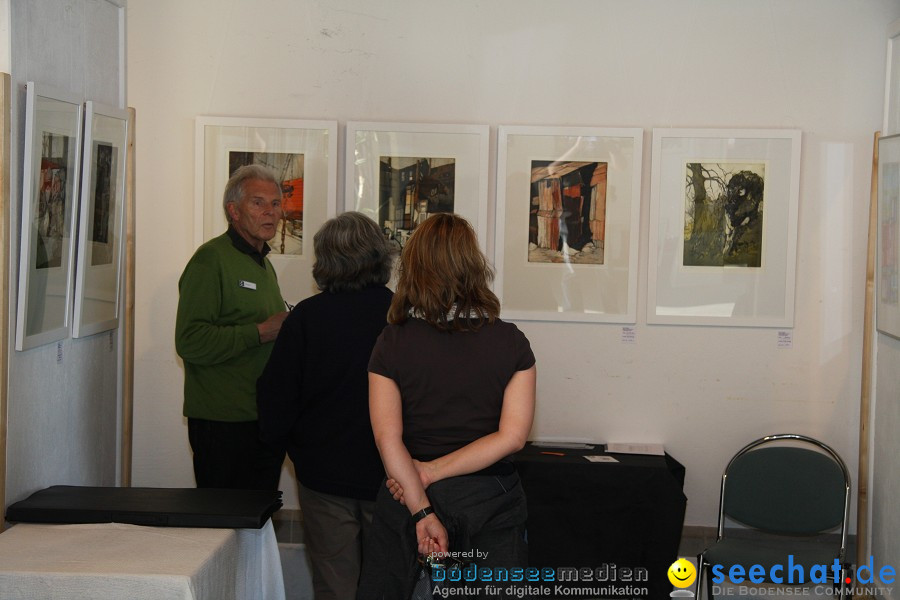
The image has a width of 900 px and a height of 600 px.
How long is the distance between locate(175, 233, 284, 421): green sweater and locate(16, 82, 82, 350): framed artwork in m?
0.44

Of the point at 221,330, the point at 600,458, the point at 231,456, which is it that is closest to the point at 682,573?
the point at 600,458

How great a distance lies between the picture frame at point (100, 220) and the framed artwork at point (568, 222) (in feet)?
5.89

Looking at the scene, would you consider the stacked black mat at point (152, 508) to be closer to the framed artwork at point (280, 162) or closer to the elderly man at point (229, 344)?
the elderly man at point (229, 344)

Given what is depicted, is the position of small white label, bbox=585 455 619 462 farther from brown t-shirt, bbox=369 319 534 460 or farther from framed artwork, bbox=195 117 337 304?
brown t-shirt, bbox=369 319 534 460

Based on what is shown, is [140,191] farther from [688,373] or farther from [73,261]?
[688,373]

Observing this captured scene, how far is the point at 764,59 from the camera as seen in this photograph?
448 cm

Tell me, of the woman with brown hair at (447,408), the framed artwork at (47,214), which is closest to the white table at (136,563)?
the woman with brown hair at (447,408)

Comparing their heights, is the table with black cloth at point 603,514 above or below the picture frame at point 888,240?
below

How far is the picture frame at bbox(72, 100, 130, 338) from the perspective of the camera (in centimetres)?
347

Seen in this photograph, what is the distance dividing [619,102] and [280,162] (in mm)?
1711

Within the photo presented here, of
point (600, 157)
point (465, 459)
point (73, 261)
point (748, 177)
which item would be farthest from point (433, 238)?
point (748, 177)

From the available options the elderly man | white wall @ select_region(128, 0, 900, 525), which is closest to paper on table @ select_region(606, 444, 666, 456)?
white wall @ select_region(128, 0, 900, 525)

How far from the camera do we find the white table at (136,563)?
2.52 m

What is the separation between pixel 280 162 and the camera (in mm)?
4637
